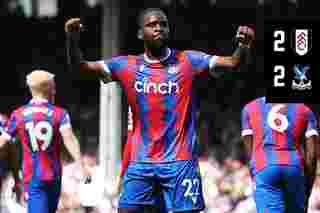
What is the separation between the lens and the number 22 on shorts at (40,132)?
10.2 m

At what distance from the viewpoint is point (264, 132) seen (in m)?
9.73

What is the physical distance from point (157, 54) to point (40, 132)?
2564 mm

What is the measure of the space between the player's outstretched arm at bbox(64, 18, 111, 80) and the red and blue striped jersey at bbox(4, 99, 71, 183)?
2.36 metres

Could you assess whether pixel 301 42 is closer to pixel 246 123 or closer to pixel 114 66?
pixel 246 123

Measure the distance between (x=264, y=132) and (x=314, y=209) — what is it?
429 cm

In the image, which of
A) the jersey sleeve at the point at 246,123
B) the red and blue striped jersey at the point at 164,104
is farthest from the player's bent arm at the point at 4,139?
the red and blue striped jersey at the point at 164,104

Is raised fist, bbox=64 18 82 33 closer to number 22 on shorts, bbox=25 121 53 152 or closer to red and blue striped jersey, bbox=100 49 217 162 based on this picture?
red and blue striped jersey, bbox=100 49 217 162

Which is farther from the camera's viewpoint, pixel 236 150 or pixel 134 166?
pixel 236 150

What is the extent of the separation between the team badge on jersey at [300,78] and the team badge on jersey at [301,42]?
0.13 meters

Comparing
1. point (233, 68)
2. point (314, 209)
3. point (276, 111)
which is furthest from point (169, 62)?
point (314, 209)

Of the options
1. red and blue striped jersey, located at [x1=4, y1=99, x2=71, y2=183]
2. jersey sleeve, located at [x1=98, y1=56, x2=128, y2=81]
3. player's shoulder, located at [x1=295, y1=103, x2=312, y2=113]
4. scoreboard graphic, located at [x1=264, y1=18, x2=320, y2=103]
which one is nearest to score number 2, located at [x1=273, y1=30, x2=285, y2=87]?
scoreboard graphic, located at [x1=264, y1=18, x2=320, y2=103]

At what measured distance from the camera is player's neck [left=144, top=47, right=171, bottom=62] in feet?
26.0

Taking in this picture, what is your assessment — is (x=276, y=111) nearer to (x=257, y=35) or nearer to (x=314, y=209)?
(x=314, y=209)

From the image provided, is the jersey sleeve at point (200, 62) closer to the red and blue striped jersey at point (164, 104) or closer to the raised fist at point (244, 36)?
the red and blue striped jersey at point (164, 104)
